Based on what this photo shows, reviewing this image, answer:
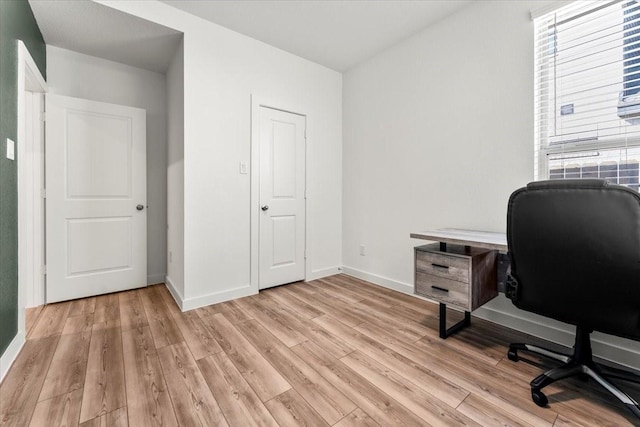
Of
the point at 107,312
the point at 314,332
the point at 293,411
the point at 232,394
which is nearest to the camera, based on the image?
the point at 293,411

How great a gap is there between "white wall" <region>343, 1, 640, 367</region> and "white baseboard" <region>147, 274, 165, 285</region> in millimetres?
2346

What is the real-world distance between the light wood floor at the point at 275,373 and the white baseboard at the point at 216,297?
99 millimetres

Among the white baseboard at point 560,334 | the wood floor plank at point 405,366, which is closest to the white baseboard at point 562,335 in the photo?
the white baseboard at point 560,334

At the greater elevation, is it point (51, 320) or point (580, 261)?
point (580, 261)

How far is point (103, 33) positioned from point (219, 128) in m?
1.32

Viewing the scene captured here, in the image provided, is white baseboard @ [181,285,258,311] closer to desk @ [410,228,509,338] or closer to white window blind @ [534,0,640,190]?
desk @ [410,228,509,338]

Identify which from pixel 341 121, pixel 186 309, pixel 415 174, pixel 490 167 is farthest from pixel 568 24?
pixel 186 309

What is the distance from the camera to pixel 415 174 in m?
2.87

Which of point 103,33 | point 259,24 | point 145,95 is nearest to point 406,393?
point 259,24

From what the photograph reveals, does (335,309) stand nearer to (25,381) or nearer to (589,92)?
(25,381)

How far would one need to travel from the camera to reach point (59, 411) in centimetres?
134

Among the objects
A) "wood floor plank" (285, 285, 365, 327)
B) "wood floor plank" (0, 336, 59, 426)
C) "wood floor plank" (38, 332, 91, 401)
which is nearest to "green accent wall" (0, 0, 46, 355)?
"wood floor plank" (0, 336, 59, 426)

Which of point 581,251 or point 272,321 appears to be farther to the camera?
point 272,321

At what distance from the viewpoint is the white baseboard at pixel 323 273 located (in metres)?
3.51
